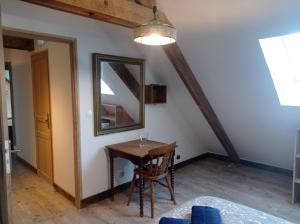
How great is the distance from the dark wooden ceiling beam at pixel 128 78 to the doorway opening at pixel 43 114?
70cm

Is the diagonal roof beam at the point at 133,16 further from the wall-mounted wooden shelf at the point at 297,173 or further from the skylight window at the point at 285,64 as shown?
the wall-mounted wooden shelf at the point at 297,173

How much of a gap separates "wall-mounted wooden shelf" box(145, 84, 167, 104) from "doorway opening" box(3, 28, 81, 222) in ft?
3.93

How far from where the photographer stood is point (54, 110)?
3412mm

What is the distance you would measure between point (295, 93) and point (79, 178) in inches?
116

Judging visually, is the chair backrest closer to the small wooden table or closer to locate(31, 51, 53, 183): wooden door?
the small wooden table

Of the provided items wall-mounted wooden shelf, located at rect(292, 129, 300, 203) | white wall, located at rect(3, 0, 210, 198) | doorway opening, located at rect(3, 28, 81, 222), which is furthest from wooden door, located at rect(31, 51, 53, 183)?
wall-mounted wooden shelf, located at rect(292, 129, 300, 203)

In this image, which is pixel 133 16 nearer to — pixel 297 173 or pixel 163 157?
pixel 163 157

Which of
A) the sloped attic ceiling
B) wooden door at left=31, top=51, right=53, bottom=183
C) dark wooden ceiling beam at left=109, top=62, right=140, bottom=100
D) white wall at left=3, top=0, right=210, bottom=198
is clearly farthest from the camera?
wooden door at left=31, top=51, right=53, bottom=183

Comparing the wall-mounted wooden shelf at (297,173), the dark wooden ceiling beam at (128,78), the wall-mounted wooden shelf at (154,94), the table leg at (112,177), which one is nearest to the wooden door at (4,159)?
the table leg at (112,177)

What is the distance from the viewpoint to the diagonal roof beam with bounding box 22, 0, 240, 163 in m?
1.94

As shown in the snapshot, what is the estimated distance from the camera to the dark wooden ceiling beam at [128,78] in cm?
337

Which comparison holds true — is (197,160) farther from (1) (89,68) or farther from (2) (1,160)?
(2) (1,160)

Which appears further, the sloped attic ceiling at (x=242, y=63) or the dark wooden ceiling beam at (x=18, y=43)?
the dark wooden ceiling beam at (x=18, y=43)

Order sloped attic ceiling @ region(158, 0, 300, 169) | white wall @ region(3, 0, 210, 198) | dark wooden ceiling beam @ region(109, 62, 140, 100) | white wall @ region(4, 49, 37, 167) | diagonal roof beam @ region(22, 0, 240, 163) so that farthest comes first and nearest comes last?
white wall @ region(4, 49, 37, 167)
dark wooden ceiling beam @ region(109, 62, 140, 100)
white wall @ region(3, 0, 210, 198)
sloped attic ceiling @ region(158, 0, 300, 169)
diagonal roof beam @ region(22, 0, 240, 163)
